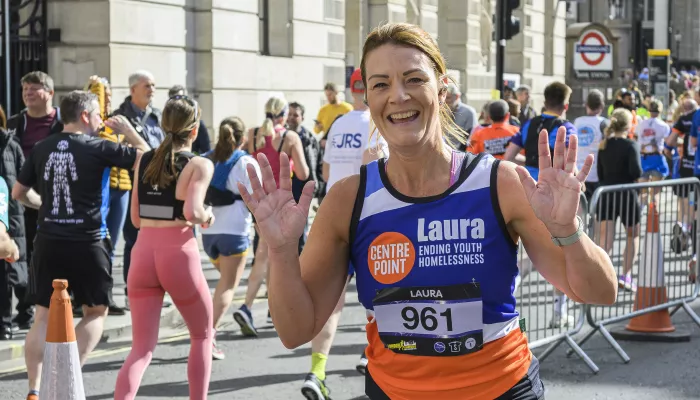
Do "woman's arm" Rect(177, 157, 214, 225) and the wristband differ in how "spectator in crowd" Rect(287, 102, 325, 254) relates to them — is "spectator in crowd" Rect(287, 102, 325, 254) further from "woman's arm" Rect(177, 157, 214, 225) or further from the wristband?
the wristband

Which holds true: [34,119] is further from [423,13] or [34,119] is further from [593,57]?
[423,13]

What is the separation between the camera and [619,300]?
9.57 m

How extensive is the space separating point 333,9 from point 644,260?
43.9 feet

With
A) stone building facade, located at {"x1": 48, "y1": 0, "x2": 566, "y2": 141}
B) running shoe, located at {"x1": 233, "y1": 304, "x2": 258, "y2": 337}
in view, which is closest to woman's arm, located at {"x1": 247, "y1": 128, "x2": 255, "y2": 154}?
running shoe, located at {"x1": 233, "y1": 304, "x2": 258, "y2": 337}

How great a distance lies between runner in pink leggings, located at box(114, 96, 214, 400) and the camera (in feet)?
21.1

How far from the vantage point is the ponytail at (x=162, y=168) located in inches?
264

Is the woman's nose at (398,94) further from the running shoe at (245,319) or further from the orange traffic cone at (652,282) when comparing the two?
the orange traffic cone at (652,282)

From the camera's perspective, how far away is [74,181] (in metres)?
7.24

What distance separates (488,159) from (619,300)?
630cm

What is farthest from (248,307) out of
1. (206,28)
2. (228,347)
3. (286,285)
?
(206,28)

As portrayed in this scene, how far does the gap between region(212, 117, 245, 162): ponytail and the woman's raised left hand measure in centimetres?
569

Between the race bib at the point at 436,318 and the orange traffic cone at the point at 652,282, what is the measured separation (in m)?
6.41

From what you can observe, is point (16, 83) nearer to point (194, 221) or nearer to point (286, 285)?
point (194, 221)

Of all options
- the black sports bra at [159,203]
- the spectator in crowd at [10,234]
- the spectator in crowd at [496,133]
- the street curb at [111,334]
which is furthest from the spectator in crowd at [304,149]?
the black sports bra at [159,203]
